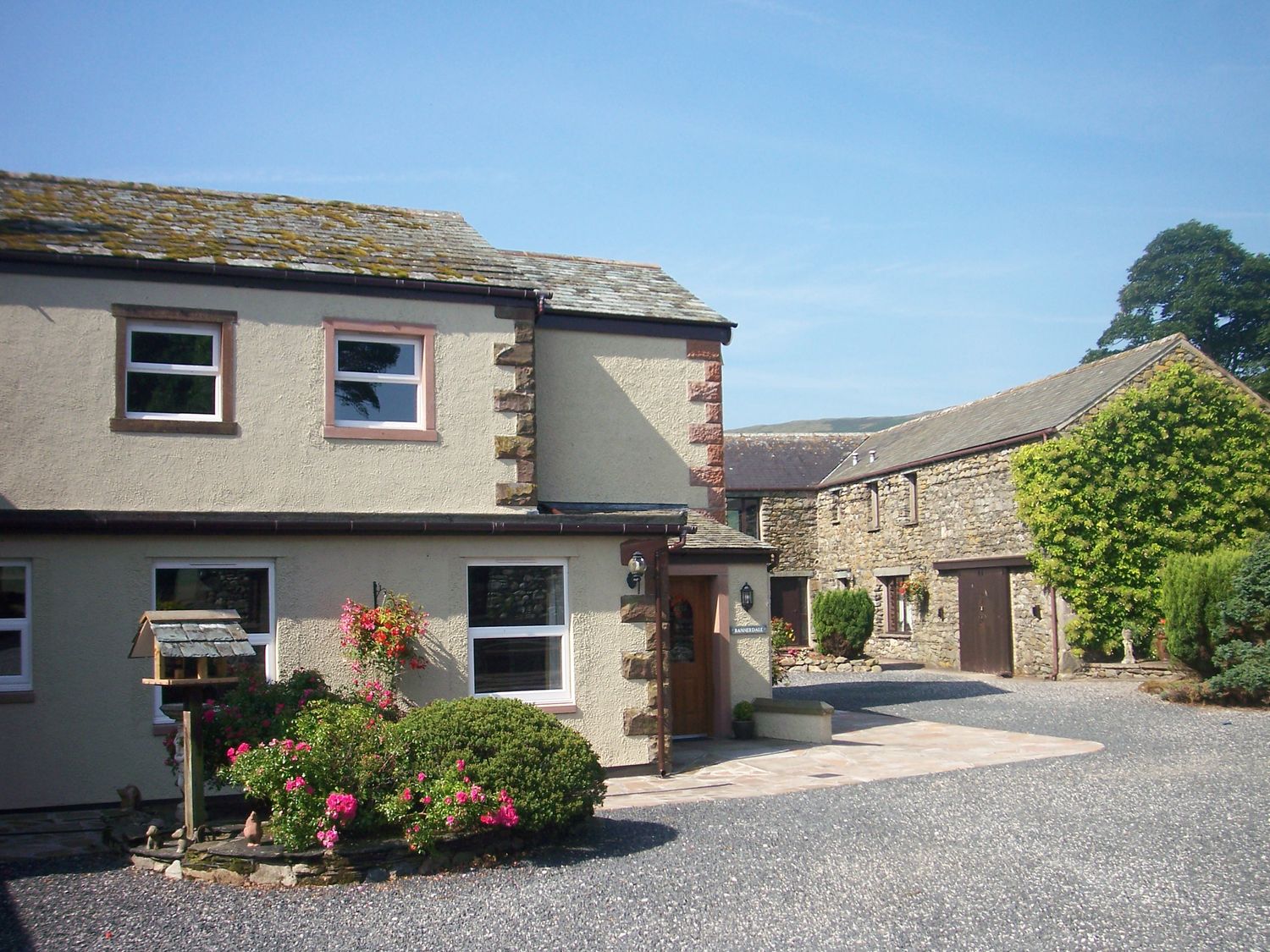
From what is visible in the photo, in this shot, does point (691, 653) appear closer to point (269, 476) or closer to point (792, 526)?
point (269, 476)

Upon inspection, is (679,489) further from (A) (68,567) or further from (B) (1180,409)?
(B) (1180,409)

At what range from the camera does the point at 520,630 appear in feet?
39.6

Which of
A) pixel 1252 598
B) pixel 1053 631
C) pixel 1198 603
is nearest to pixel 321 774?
pixel 1252 598

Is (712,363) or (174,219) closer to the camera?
(174,219)

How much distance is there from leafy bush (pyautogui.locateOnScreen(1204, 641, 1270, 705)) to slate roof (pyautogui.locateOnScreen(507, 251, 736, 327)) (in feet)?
30.6

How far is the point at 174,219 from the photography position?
13.1 meters

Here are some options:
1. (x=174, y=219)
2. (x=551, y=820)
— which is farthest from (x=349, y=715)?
(x=174, y=219)

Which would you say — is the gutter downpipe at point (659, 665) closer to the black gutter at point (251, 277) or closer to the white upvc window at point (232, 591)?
the black gutter at point (251, 277)

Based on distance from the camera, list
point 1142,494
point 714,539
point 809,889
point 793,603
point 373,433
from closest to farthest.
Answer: point 809,889
point 373,433
point 714,539
point 1142,494
point 793,603

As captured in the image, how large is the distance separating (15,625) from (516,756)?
5.10 meters

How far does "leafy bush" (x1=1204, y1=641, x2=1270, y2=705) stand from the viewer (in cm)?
1694

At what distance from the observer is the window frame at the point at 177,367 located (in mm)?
11484

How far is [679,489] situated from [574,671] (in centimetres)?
440

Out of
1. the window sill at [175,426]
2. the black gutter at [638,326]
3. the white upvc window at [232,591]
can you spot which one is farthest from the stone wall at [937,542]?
the window sill at [175,426]
